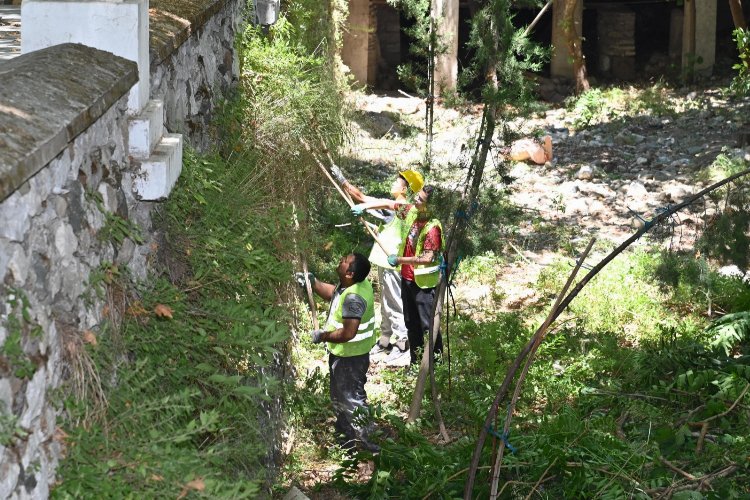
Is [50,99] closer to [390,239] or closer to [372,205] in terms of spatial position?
[390,239]

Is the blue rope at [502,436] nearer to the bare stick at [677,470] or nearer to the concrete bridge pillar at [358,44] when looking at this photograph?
the bare stick at [677,470]

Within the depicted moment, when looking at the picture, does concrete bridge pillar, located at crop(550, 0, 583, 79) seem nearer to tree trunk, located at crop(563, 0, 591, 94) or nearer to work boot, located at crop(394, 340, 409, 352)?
tree trunk, located at crop(563, 0, 591, 94)

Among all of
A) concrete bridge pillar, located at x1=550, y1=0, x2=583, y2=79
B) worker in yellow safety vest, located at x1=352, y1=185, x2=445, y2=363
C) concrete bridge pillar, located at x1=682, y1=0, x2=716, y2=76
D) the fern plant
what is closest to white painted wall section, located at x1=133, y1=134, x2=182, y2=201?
worker in yellow safety vest, located at x1=352, y1=185, x2=445, y2=363

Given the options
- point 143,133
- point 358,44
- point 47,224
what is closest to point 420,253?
point 143,133

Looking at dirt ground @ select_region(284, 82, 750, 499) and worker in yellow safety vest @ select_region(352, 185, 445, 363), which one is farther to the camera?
dirt ground @ select_region(284, 82, 750, 499)

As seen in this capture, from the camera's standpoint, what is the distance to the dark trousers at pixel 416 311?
310 inches

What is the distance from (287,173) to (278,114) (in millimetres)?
386

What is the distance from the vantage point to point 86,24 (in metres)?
3.62

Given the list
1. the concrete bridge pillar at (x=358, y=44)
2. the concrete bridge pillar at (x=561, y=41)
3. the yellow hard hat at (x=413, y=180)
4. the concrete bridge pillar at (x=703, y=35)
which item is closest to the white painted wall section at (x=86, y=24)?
the yellow hard hat at (x=413, y=180)

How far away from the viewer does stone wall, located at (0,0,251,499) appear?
238cm

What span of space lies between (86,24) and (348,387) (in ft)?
11.7

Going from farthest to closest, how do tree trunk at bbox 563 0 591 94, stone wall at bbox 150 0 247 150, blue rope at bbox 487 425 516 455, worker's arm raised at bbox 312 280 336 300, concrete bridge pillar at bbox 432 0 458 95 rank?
1. tree trunk at bbox 563 0 591 94
2. concrete bridge pillar at bbox 432 0 458 95
3. worker's arm raised at bbox 312 280 336 300
4. stone wall at bbox 150 0 247 150
5. blue rope at bbox 487 425 516 455

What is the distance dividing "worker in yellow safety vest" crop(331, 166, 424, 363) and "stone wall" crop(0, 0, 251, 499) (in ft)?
13.5

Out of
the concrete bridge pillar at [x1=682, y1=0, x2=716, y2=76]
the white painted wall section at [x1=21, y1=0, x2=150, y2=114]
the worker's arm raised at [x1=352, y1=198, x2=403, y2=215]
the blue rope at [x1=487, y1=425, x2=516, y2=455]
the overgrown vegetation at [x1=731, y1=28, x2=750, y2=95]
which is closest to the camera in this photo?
the white painted wall section at [x1=21, y1=0, x2=150, y2=114]
